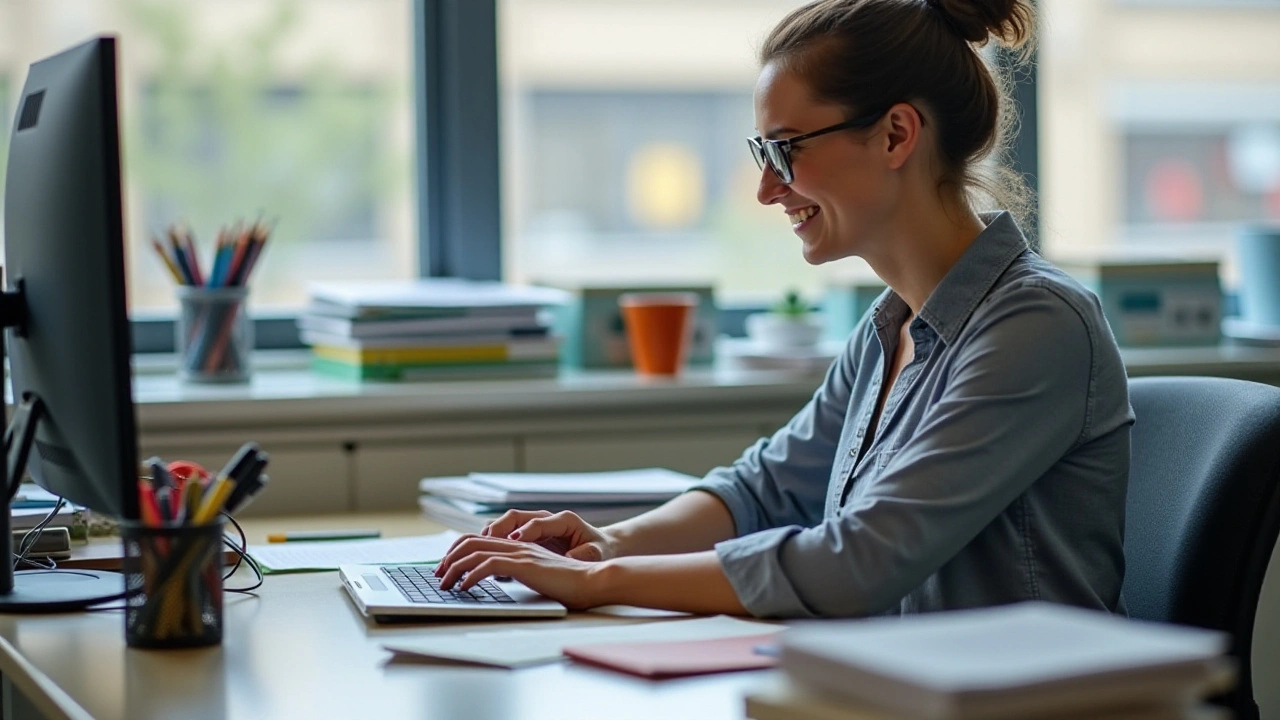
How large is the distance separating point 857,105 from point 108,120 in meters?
0.68

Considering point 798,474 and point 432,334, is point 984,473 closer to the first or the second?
point 798,474

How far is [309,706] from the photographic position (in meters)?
1.05

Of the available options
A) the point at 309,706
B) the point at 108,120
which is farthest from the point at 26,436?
the point at 309,706

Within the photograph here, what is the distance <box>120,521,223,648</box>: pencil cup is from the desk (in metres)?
0.02

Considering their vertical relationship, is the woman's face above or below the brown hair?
below

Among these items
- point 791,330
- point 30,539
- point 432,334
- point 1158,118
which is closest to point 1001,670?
point 30,539

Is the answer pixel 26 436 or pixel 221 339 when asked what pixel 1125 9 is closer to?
pixel 221 339

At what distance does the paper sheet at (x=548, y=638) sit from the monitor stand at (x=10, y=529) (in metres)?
0.37

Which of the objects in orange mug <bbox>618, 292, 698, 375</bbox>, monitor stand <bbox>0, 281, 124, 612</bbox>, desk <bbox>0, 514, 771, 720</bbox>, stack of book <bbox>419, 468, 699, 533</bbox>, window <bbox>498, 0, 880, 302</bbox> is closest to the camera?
desk <bbox>0, 514, 771, 720</bbox>

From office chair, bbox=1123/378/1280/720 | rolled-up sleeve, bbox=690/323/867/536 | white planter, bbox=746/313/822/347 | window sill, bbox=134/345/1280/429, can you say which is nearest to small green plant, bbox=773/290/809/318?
white planter, bbox=746/313/822/347

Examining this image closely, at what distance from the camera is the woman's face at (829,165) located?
150cm

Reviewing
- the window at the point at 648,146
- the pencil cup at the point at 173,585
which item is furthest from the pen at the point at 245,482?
the window at the point at 648,146

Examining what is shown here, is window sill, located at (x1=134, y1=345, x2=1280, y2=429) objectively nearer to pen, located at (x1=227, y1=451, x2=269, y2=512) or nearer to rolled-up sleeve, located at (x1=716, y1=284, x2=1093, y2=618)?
pen, located at (x1=227, y1=451, x2=269, y2=512)

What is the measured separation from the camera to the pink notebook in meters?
1.10
